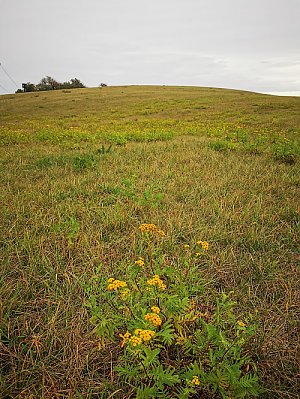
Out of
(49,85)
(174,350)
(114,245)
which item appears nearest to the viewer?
(174,350)

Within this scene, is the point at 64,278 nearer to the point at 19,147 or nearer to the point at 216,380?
the point at 216,380

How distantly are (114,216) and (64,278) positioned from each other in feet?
3.83

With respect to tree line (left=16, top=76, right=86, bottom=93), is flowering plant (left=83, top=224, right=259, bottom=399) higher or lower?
lower

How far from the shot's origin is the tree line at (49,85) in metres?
A: 56.8

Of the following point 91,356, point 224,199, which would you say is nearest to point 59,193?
point 224,199

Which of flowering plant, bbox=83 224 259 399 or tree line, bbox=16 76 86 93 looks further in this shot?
tree line, bbox=16 76 86 93

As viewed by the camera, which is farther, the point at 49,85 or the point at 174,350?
the point at 49,85

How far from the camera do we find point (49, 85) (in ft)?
201

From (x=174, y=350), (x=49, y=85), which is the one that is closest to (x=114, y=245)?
(x=174, y=350)

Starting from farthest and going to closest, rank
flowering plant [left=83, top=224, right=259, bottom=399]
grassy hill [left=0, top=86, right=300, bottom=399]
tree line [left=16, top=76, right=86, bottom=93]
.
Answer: tree line [left=16, top=76, right=86, bottom=93], grassy hill [left=0, top=86, right=300, bottom=399], flowering plant [left=83, top=224, right=259, bottom=399]

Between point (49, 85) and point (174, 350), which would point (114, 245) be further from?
point (49, 85)

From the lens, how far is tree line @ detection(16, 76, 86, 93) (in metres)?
56.8

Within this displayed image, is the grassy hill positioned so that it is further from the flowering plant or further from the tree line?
the tree line

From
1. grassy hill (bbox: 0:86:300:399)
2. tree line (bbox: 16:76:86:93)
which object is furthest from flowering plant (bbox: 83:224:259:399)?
tree line (bbox: 16:76:86:93)
